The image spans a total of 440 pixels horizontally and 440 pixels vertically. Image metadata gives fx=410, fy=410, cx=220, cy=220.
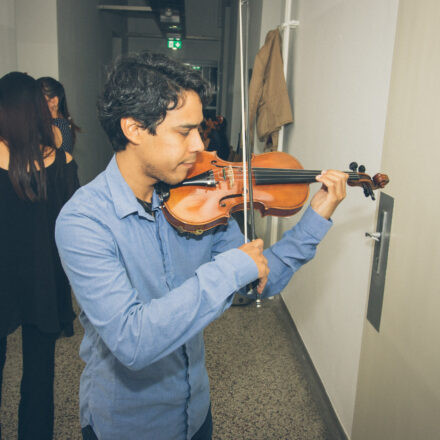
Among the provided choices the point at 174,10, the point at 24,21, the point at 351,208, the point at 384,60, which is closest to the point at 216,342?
the point at 351,208

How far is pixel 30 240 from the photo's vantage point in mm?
1691

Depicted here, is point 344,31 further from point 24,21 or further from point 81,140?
point 81,140

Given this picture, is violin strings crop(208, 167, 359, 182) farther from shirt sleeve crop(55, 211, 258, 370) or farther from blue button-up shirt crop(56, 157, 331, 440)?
shirt sleeve crop(55, 211, 258, 370)

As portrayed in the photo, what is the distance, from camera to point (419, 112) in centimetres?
120

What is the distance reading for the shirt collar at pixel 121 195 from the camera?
0.91 metres

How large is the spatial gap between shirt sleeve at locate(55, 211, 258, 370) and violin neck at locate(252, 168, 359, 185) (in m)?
0.53

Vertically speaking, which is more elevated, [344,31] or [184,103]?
[344,31]

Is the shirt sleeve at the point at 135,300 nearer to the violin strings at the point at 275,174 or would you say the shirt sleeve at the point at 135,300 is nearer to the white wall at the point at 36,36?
the violin strings at the point at 275,174

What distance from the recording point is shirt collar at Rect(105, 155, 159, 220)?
3.00ft

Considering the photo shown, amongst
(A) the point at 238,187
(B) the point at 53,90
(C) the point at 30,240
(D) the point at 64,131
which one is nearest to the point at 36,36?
(B) the point at 53,90

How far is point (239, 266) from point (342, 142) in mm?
1316

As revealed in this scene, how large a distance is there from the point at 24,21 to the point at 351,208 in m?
3.38

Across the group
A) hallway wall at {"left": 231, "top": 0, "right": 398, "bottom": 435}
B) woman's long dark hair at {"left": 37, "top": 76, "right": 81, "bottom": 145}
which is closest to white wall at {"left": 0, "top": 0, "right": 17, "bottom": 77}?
woman's long dark hair at {"left": 37, "top": 76, "right": 81, "bottom": 145}


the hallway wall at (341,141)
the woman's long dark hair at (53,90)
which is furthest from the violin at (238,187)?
the woman's long dark hair at (53,90)
